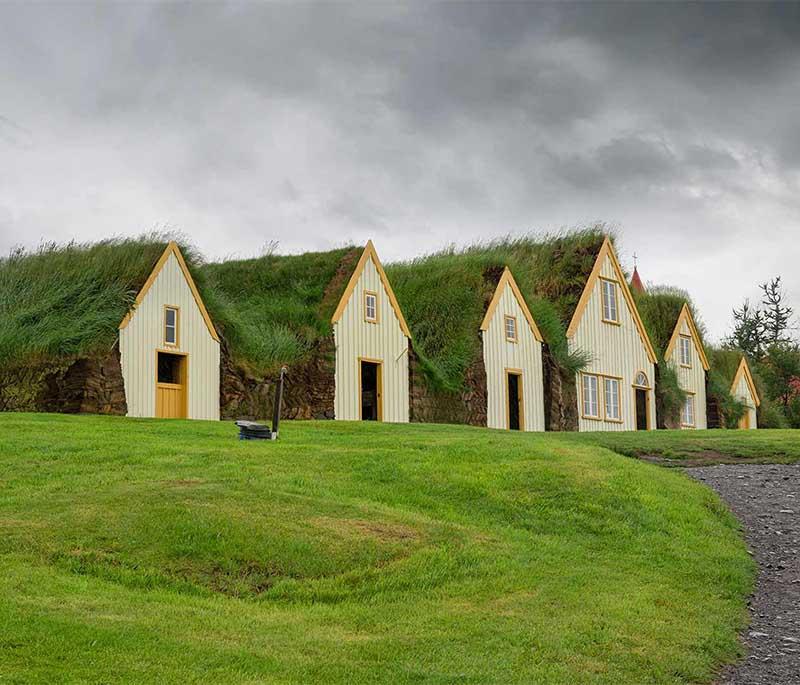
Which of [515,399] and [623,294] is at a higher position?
[623,294]

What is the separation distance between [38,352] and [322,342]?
926cm

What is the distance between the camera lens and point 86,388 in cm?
3078

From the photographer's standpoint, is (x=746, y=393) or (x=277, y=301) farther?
(x=746, y=393)

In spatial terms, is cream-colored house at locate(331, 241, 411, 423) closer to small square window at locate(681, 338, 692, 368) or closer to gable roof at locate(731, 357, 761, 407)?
small square window at locate(681, 338, 692, 368)

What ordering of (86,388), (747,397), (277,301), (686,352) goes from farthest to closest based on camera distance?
1. (747,397)
2. (686,352)
3. (277,301)
4. (86,388)

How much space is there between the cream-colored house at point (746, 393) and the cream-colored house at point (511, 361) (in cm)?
1619

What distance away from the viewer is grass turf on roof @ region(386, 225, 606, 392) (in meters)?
40.8

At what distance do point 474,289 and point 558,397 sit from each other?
5.25 metres

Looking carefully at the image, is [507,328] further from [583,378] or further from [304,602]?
[304,602]

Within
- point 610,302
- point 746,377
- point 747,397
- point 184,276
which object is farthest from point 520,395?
point 746,377

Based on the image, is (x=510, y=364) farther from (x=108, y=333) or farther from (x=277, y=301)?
(x=108, y=333)

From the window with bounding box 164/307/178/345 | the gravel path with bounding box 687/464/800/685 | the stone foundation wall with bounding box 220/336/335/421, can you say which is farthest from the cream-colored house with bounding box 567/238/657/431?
the gravel path with bounding box 687/464/800/685

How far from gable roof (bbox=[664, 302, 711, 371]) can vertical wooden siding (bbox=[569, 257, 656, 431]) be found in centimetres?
233

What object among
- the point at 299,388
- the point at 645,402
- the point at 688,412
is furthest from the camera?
the point at 688,412
